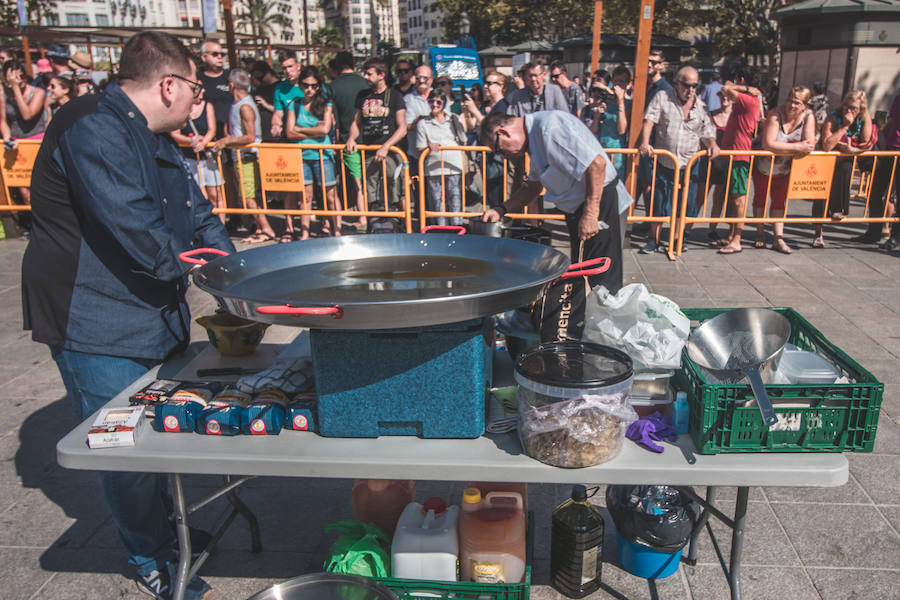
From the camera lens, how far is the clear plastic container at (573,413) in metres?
1.97

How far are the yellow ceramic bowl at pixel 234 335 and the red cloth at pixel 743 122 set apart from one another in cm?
681

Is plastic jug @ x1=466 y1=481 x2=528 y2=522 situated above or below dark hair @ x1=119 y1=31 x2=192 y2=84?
below

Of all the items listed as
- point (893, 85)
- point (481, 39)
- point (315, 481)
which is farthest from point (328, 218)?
point (481, 39)

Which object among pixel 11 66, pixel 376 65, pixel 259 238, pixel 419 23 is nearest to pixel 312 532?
pixel 259 238

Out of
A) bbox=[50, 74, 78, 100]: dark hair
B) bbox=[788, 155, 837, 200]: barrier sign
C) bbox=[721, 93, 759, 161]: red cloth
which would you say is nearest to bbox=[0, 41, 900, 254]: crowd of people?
bbox=[721, 93, 759, 161]: red cloth

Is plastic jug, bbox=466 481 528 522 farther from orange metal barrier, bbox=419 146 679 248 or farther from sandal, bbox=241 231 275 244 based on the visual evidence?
sandal, bbox=241 231 275 244

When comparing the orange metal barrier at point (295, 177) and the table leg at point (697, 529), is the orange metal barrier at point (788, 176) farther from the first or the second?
the table leg at point (697, 529)

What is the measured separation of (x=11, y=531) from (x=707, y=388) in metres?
3.19

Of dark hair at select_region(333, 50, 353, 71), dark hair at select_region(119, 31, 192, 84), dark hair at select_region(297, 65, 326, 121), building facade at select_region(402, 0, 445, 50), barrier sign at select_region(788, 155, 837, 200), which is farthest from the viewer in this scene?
building facade at select_region(402, 0, 445, 50)

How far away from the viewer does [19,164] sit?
895cm

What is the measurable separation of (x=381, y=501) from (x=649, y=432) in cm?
121

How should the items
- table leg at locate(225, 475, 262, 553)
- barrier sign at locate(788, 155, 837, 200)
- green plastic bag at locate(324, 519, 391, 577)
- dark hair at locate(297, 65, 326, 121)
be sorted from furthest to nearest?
dark hair at locate(297, 65, 326, 121) → barrier sign at locate(788, 155, 837, 200) → table leg at locate(225, 475, 262, 553) → green plastic bag at locate(324, 519, 391, 577)

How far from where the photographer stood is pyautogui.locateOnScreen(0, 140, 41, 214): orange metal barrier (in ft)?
29.2

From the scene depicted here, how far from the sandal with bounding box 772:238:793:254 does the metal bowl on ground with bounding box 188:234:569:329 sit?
673 centimetres
